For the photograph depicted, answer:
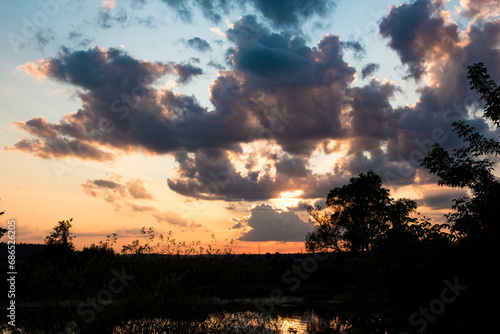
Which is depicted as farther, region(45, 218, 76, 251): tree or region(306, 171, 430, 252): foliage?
region(306, 171, 430, 252): foliage

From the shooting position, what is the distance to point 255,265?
3516 cm

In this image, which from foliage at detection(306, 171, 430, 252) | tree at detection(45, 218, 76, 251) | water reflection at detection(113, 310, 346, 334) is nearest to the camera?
water reflection at detection(113, 310, 346, 334)

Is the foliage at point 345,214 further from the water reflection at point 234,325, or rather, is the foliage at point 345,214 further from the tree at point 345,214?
the water reflection at point 234,325

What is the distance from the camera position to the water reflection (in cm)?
1207

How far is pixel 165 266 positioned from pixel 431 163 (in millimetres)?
18799

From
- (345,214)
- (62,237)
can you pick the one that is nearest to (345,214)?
(345,214)

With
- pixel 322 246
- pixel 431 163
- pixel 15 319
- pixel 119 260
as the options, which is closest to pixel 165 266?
pixel 119 260

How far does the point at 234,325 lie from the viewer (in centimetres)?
1416

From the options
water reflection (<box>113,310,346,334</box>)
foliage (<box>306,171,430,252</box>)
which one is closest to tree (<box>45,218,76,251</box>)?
water reflection (<box>113,310,346,334</box>)

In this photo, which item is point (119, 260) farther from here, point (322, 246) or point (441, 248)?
point (322, 246)

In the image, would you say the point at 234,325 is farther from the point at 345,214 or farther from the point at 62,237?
the point at 345,214

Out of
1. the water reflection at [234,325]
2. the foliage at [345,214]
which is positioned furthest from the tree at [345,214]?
the water reflection at [234,325]

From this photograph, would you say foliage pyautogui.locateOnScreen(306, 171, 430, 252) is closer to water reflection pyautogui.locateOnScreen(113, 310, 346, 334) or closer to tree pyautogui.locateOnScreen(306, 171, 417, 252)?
tree pyautogui.locateOnScreen(306, 171, 417, 252)

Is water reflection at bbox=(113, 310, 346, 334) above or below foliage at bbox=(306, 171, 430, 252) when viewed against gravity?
below
